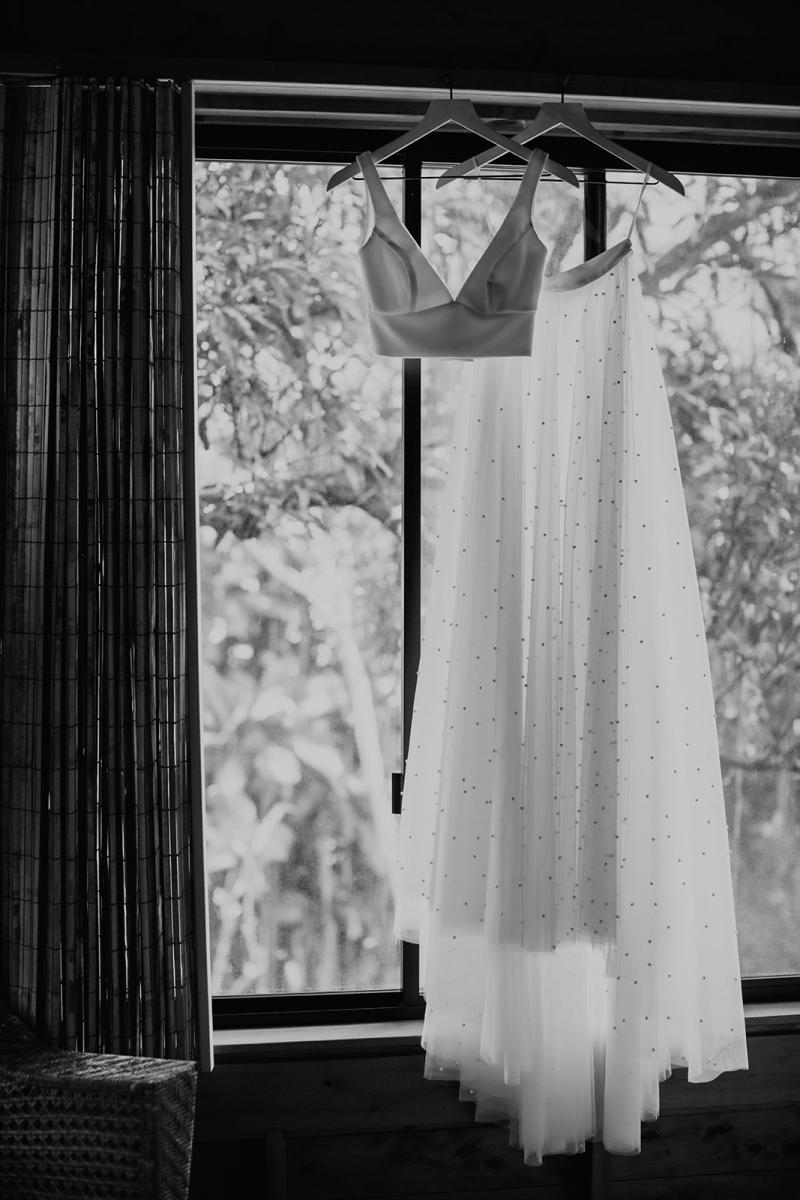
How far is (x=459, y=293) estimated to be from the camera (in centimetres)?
159

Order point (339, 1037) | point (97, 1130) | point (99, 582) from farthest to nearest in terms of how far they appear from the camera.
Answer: point (339, 1037) < point (99, 582) < point (97, 1130)

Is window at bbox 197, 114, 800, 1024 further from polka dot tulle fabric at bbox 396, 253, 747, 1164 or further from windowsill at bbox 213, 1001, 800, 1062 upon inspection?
polka dot tulle fabric at bbox 396, 253, 747, 1164

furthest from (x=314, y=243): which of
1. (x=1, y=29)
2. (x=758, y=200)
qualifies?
(x=758, y=200)

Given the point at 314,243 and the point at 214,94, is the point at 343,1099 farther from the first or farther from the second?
the point at 214,94

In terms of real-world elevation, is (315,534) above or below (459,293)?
below

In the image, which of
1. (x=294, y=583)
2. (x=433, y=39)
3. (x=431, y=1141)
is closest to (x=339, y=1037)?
(x=431, y=1141)

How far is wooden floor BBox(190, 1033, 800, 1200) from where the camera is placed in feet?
5.95

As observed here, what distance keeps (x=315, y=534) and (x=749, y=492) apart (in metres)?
0.91

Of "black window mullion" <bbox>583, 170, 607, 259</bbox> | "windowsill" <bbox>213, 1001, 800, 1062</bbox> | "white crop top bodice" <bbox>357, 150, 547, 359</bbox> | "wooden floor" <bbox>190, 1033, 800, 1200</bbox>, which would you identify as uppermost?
"black window mullion" <bbox>583, 170, 607, 259</bbox>

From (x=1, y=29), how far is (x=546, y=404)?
122 centimetres

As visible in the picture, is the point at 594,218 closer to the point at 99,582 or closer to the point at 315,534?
the point at 315,534

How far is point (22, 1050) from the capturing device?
1552 mm

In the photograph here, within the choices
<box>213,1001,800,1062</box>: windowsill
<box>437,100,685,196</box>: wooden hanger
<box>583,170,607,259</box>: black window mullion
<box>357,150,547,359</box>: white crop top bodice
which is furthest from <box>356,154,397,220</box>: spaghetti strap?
<box>213,1001,800,1062</box>: windowsill

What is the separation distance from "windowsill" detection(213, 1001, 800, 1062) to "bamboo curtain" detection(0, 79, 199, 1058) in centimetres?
14
